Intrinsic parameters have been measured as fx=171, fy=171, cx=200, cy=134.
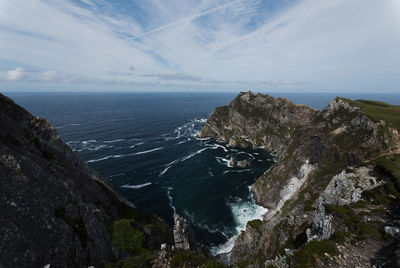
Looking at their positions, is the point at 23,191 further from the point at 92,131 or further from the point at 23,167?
the point at 92,131

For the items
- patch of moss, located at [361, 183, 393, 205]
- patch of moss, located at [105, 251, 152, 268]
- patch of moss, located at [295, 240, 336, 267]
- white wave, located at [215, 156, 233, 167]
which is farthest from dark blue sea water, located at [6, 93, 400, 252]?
patch of moss, located at [105, 251, 152, 268]

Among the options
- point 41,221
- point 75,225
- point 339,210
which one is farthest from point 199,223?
point 41,221

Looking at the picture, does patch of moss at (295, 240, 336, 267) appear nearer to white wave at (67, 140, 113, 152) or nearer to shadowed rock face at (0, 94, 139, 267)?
shadowed rock face at (0, 94, 139, 267)

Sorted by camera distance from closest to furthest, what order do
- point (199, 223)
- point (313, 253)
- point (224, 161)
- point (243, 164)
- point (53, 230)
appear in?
point (313, 253) → point (53, 230) → point (199, 223) → point (243, 164) → point (224, 161)

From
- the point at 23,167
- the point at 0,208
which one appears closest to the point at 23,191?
the point at 0,208

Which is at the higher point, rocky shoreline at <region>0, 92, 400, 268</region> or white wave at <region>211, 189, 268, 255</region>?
rocky shoreline at <region>0, 92, 400, 268</region>

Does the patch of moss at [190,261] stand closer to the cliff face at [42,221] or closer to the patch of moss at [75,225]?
the cliff face at [42,221]

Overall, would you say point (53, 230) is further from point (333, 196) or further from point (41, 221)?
→ point (333, 196)

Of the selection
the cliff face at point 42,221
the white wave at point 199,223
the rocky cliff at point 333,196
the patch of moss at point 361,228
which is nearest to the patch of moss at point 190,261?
the rocky cliff at point 333,196
